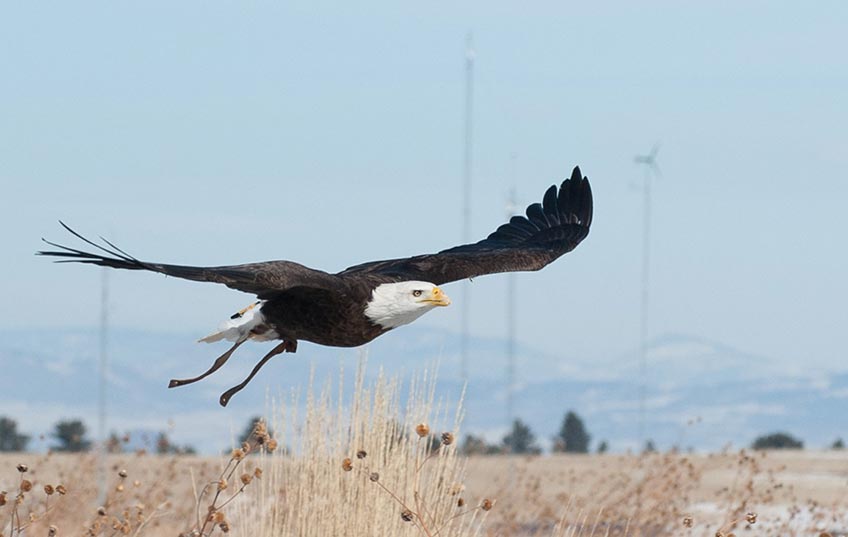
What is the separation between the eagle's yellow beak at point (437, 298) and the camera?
8352 mm

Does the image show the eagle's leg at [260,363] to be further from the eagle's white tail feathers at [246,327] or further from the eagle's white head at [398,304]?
the eagle's white head at [398,304]

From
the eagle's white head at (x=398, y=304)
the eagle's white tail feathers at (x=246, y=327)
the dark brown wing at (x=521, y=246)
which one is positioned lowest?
the eagle's white tail feathers at (x=246, y=327)

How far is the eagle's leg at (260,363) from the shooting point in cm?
879

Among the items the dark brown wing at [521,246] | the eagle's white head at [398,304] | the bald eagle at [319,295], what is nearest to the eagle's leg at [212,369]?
the bald eagle at [319,295]

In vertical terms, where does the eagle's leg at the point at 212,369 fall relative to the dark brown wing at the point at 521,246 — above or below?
below

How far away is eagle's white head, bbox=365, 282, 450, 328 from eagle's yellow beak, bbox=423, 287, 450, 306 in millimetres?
45

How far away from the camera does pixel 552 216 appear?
12.5m

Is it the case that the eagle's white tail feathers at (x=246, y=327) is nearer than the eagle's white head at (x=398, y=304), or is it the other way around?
the eagle's white head at (x=398, y=304)

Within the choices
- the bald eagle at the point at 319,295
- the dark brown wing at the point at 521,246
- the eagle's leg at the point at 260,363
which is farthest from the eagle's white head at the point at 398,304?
the dark brown wing at the point at 521,246

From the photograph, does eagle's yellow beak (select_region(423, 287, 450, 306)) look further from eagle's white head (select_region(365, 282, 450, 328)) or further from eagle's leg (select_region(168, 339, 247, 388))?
eagle's leg (select_region(168, 339, 247, 388))

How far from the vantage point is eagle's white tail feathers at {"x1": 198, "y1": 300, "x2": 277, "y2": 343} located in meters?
8.96

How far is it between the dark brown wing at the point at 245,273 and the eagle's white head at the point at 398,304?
217mm

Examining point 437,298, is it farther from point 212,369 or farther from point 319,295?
point 212,369

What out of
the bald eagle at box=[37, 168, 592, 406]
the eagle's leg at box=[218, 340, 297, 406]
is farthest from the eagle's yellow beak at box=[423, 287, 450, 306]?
the eagle's leg at box=[218, 340, 297, 406]
